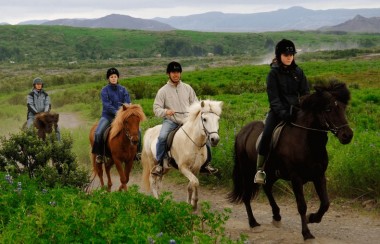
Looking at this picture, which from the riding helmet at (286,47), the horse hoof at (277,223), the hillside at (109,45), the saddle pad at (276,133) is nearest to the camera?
the riding helmet at (286,47)

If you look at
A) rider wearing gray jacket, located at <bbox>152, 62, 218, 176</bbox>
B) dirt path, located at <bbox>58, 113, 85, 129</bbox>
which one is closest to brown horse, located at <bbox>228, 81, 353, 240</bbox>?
rider wearing gray jacket, located at <bbox>152, 62, 218, 176</bbox>

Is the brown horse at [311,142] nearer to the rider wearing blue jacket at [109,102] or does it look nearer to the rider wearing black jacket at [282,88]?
the rider wearing black jacket at [282,88]

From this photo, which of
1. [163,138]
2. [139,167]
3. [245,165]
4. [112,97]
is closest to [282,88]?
[245,165]

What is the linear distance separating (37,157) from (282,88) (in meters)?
4.79

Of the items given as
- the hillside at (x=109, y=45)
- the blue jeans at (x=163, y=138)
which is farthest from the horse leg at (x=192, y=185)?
the hillside at (x=109, y=45)

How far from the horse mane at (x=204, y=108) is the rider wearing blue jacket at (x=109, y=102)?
219cm

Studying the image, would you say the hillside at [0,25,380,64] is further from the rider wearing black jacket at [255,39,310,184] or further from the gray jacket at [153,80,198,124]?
the rider wearing black jacket at [255,39,310,184]

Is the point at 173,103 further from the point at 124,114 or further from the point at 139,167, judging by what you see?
the point at 139,167

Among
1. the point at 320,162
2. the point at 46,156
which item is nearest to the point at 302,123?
the point at 320,162

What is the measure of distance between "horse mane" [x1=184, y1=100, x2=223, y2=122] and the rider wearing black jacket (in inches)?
43.9

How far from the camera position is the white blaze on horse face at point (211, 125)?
7959 mm

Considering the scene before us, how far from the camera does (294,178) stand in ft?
23.4

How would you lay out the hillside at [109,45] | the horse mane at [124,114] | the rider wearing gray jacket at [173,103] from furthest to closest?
the hillside at [109,45] < the horse mane at [124,114] < the rider wearing gray jacket at [173,103]

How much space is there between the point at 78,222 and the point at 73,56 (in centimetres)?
15136
